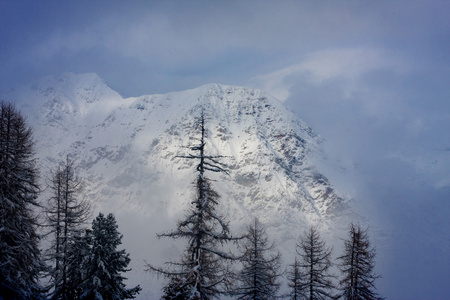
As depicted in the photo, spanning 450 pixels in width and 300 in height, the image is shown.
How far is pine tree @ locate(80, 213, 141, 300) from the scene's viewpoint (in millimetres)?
17781

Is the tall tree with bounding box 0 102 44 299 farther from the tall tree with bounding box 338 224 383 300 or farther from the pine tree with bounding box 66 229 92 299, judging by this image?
the tall tree with bounding box 338 224 383 300

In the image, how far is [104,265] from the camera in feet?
58.9

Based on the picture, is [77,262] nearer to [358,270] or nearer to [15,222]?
[15,222]

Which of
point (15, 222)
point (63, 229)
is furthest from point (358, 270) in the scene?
point (15, 222)

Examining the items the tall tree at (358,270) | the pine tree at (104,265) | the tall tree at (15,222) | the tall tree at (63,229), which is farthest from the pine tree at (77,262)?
the tall tree at (358,270)

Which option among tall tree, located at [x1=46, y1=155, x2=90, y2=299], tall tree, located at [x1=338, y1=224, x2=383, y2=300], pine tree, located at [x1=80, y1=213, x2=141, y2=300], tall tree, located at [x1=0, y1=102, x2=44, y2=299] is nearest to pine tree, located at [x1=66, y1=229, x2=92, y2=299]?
tall tree, located at [x1=46, y1=155, x2=90, y2=299]

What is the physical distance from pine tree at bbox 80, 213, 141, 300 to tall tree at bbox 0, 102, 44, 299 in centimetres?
264

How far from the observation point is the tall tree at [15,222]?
16172 mm

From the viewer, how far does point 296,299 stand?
26.3 m

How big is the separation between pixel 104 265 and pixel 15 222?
16.0 feet

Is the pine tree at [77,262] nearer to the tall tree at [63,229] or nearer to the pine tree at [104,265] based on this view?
the tall tree at [63,229]

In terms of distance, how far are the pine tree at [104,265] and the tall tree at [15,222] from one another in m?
2.64

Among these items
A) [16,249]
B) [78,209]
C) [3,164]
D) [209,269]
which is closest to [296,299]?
[209,269]

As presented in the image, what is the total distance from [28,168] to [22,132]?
3.05 m
